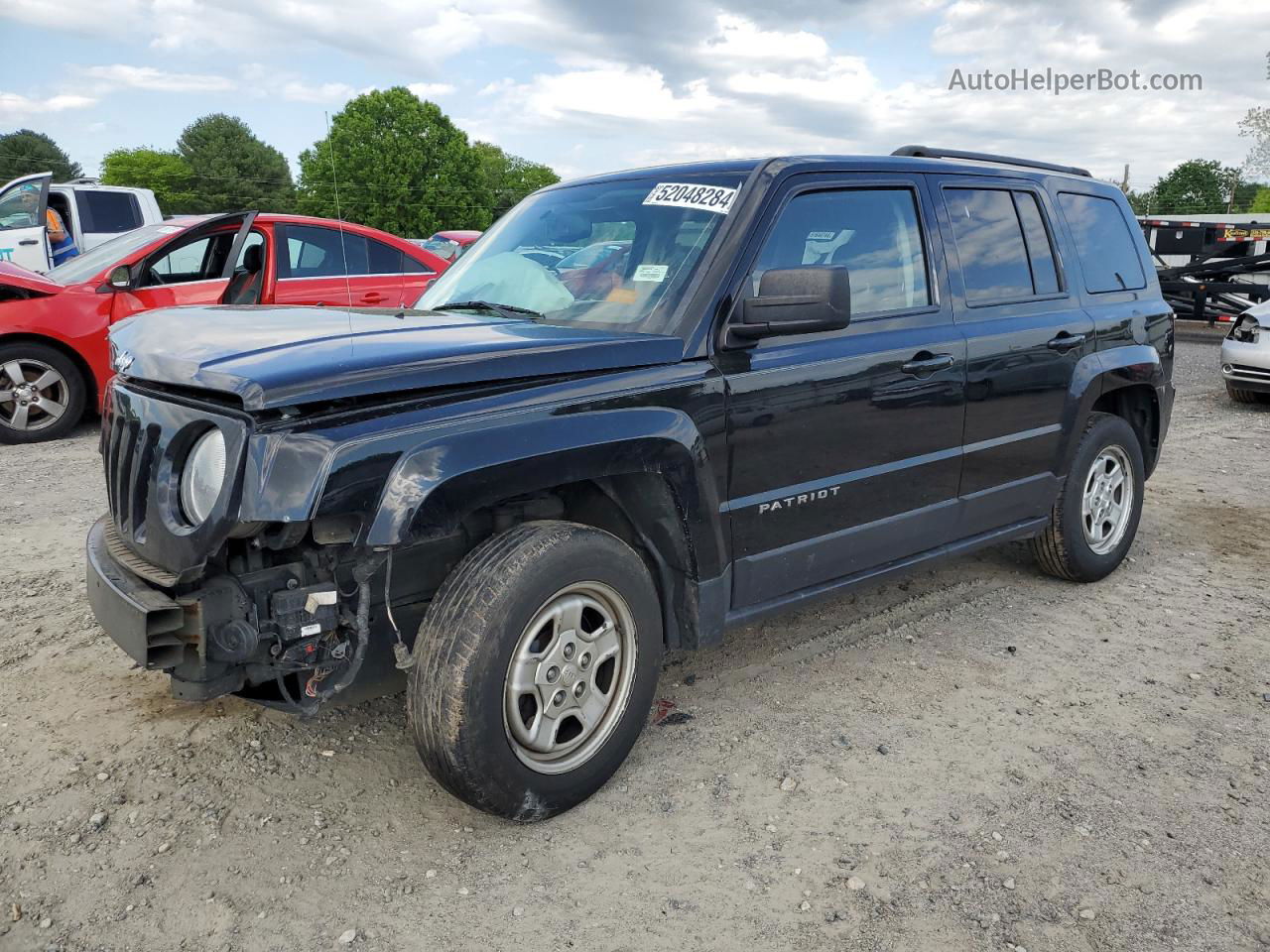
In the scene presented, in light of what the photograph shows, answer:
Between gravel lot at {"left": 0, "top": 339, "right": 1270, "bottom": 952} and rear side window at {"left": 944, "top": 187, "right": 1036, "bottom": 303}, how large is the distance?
148 cm

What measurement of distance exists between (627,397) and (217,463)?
43.6 inches

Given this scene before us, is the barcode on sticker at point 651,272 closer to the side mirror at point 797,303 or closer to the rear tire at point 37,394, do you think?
the side mirror at point 797,303

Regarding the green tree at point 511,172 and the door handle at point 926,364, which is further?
the green tree at point 511,172

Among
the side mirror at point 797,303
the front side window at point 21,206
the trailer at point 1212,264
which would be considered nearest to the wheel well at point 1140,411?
the side mirror at point 797,303

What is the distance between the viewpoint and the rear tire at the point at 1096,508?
4.55 metres

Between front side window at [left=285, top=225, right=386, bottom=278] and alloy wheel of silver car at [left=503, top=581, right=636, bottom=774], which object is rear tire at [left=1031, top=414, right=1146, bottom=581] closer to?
alloy wheel of silver car at [left=503, top=581, right=636, bottom=774]

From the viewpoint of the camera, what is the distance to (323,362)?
93.4 inches

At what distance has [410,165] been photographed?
57531mm

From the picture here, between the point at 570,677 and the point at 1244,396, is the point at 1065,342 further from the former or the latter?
the point at 1244,396

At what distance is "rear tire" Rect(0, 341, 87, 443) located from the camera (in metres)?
7.54

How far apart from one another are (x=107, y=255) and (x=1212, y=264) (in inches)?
620

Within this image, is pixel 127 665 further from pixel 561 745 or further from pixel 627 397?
pixel 627 397

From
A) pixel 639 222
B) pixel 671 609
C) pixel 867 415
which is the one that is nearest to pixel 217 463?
pixel 671 609

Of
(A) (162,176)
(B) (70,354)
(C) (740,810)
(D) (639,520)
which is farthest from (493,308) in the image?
(A) (162,176)
